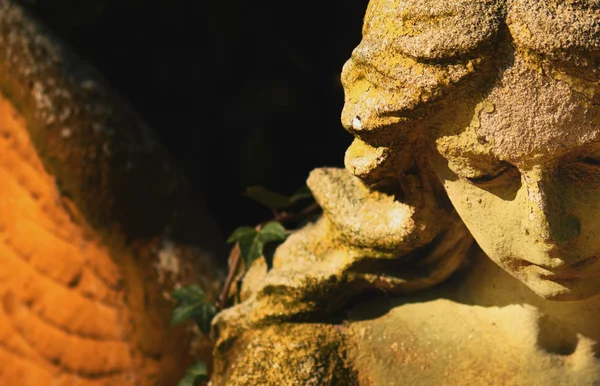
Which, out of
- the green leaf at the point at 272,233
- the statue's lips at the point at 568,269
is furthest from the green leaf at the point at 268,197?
the statue's lips at the point at 568,269

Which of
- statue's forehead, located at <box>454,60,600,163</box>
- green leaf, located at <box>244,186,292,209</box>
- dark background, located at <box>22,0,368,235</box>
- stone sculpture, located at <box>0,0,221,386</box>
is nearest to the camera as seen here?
→ statue's forehead, located at <box>454,60,600,163</box>

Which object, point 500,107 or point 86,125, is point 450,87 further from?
point 86,125

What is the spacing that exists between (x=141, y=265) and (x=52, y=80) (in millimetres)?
539

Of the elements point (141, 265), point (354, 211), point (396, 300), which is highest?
point (354, 211)

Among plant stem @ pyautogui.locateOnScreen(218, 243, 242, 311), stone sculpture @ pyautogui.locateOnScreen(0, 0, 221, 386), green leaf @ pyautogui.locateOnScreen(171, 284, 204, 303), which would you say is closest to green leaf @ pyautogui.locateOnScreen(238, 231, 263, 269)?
plant stem @ pyautogui.locateOnScreen(218, 243, 242, 311)

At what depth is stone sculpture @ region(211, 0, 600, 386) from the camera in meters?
0.94

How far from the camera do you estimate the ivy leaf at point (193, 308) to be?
1.71 meters

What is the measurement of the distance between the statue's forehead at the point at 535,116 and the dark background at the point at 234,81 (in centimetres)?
144

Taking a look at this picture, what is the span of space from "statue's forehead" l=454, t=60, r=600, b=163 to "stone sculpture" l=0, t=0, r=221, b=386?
111cm

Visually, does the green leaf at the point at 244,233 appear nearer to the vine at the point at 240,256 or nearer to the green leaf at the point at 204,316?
the vine at the point at 240,256

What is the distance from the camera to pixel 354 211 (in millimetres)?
1318

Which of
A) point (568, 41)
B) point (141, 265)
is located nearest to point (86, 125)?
point (141, 265)

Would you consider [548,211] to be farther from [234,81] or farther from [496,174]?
[234,81]

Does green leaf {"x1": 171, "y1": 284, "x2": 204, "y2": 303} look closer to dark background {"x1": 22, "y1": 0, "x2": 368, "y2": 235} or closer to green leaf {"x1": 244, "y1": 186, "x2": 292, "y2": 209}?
green leaf {"x1": 244, "y1": 186, "x2": 292, "y2": 209}
